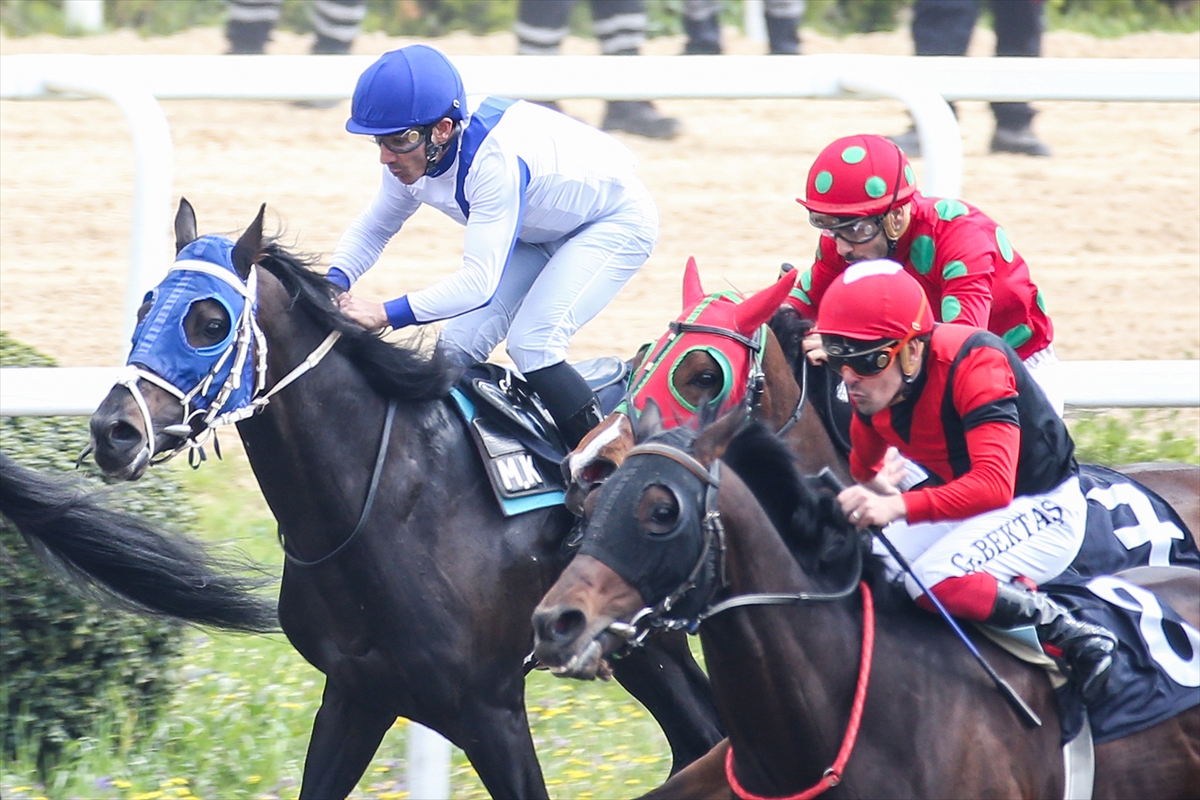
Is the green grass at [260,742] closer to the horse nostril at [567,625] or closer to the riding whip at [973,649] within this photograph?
the riding whip at [973,649]

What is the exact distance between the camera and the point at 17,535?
4.82 meters

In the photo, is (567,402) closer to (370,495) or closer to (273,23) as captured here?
(370,495)

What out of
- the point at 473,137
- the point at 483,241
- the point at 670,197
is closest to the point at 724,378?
the point at 483,241

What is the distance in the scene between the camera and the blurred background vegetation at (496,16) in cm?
1202

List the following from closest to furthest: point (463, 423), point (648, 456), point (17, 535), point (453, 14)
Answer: point (648, 456), point (463, 423), point (17, 535), point (453, 14)

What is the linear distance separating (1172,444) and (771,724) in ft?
14.6

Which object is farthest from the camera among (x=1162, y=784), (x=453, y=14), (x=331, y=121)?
(x=453, y=14)

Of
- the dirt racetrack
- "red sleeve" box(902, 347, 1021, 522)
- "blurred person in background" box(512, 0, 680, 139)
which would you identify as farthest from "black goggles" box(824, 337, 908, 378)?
"blurred person in background" box(512, 0, 680, 139)

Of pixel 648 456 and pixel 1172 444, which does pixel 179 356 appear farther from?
pixel 1172 444

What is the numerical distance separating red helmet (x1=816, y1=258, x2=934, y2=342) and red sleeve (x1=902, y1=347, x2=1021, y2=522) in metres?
0.16

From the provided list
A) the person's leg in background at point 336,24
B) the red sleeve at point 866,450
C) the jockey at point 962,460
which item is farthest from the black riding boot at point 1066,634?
the person's leg in background at point 336,24

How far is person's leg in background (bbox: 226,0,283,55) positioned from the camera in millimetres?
10789

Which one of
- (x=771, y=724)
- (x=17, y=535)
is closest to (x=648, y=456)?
(x=771, y=724)

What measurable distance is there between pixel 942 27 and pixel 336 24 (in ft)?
11.9
